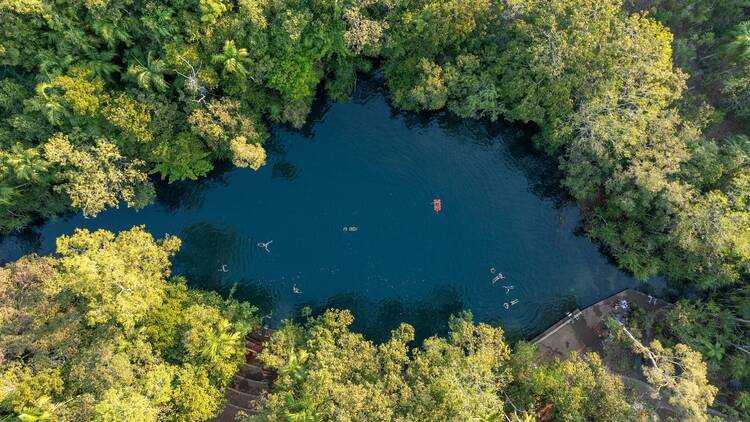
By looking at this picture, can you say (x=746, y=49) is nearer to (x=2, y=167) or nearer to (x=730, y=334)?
(x=730, y=334)

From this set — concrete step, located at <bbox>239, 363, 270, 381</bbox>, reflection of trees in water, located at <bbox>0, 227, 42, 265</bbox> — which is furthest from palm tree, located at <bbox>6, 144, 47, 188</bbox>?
concrete step, located at <bbox>239, 363, 270, 381</bbox>

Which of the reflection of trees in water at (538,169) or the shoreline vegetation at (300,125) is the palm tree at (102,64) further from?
the reflection of trees in water at (538,169)

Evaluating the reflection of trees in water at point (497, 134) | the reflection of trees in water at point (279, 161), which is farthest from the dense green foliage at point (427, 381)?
the reflection of trees in water at point (497, 134)

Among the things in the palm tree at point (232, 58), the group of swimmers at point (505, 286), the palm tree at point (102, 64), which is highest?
the palm tree at point (232, 58)

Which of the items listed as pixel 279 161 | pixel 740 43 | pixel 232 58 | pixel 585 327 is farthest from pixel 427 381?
pixel 740 43

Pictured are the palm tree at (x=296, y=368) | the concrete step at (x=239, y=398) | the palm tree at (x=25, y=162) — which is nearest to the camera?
the palm tree at (x=25, y=162)

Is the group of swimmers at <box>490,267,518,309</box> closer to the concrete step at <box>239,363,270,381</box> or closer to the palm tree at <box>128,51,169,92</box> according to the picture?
the concrete step at <box>239,363,270,381</box>
